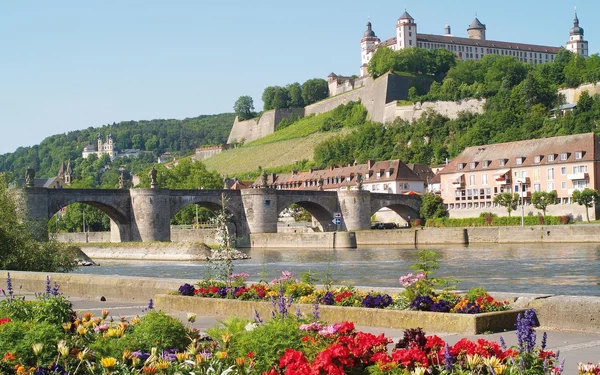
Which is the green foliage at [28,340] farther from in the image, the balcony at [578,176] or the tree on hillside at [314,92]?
the tree on hillside at [314,92]

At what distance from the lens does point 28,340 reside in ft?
23.5

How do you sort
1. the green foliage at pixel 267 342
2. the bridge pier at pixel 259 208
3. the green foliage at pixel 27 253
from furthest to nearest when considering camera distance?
the bridge pier at pixel 259 208 < the green foliage at pixel 27 253 < the green foliage at pixel 267 342

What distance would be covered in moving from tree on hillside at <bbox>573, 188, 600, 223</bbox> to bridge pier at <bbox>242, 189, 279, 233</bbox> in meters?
24.8

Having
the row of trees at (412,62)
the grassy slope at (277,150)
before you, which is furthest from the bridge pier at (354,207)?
the row of trees at (412,62)

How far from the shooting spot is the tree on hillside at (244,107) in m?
178

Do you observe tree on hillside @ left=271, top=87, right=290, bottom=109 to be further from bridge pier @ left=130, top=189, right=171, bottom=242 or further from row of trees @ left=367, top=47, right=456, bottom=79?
bridge pier @ left=130, top=189, right=171, bottom=242

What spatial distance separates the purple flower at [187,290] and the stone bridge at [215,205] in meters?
45.4

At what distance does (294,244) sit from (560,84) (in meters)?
61.1

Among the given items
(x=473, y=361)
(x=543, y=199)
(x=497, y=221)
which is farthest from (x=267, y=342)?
(x=543, y=199)

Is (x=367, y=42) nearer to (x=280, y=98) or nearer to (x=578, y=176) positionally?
(x=280, y=98)

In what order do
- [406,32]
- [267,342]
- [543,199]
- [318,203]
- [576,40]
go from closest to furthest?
1. [267,342]
2. [543,199]
3. [318,203]
4. [406,32]
5. [576,40]

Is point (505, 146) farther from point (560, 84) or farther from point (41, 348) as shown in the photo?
point (41, 348)

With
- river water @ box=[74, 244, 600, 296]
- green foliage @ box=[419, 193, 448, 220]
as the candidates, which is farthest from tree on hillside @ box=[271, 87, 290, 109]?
river water @ box=[74, 244, 600, 296]

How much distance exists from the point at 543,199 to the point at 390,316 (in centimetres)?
6448
